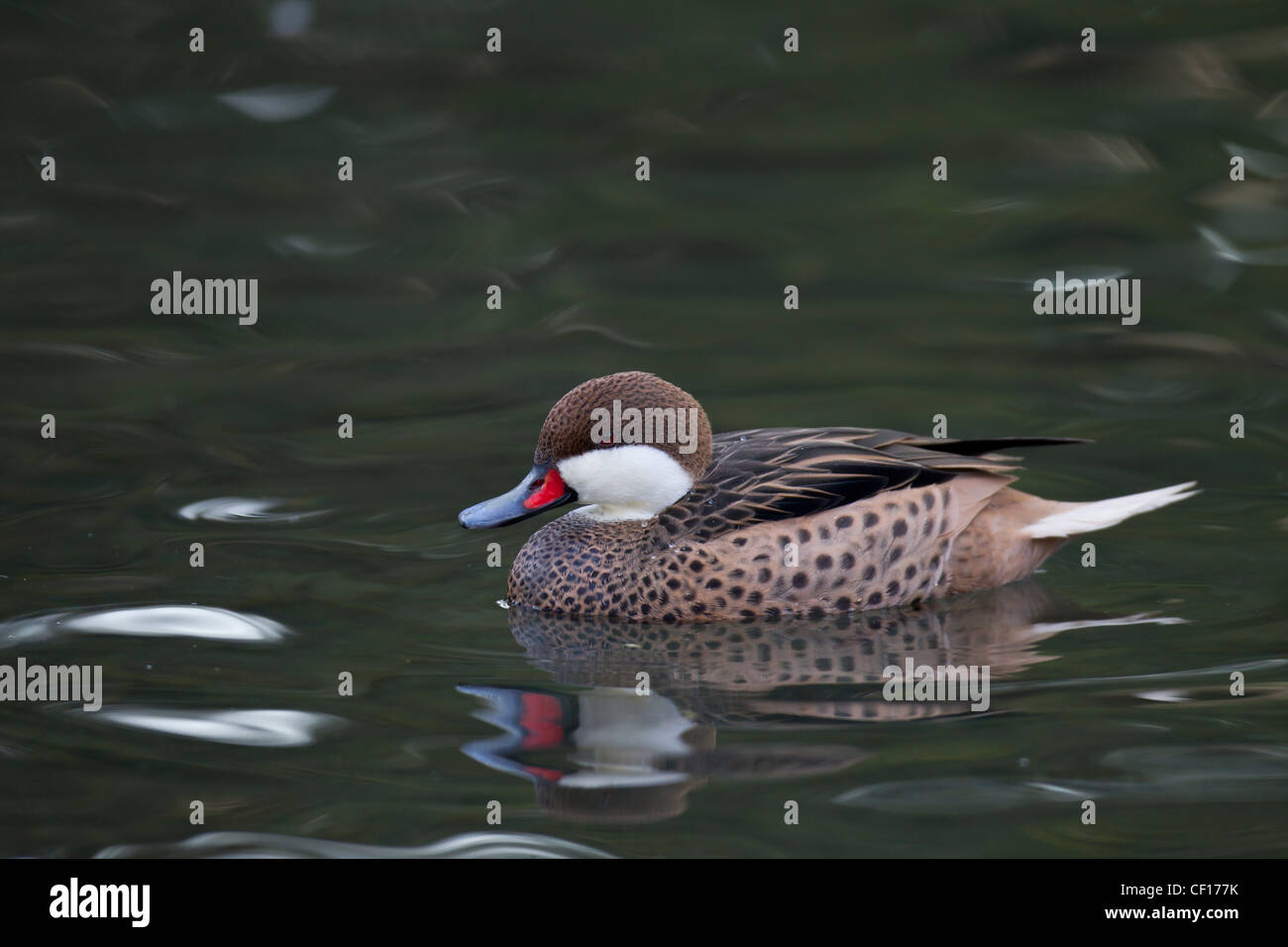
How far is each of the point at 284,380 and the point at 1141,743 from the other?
6691 millimetres

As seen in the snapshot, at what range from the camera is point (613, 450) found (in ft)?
27.9

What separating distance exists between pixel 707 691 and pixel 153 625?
257 centimetres

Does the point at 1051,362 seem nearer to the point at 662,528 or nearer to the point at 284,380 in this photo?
the point at 662,528

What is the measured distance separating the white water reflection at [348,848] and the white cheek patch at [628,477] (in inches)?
102

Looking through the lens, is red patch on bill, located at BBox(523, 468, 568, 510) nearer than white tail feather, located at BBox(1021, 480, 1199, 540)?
Yes

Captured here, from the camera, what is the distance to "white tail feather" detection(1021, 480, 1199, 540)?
873cm

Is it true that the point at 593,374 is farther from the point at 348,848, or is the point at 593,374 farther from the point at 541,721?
the point at 348,848

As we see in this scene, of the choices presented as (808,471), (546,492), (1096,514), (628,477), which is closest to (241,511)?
Answer: (546,492)

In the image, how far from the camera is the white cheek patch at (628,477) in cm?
852

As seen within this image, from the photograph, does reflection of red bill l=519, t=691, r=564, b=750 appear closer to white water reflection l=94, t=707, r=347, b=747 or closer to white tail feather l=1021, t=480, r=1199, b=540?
white water reflection l=94, t=707, r=347, b=747

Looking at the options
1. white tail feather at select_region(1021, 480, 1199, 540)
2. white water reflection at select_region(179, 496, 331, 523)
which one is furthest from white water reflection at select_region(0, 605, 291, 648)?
white tail feather at select_region(1021, 480, 1199, 540)

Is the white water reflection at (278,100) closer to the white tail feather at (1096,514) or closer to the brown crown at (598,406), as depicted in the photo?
the brown crown at (598,406)

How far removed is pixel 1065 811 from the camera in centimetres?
632

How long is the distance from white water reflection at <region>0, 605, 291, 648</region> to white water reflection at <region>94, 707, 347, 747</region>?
81 cm
